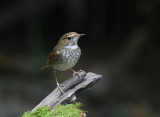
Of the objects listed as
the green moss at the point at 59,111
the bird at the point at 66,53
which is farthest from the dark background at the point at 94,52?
the green moss at the point at 59,111

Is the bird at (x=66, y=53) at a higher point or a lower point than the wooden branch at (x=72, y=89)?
higher

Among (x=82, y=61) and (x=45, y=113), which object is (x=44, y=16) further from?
(x=45, y=113)

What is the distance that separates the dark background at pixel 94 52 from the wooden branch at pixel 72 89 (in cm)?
302

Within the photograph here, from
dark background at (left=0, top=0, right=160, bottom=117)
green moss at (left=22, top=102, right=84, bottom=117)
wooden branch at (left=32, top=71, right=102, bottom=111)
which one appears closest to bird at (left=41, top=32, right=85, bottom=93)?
wooden branch at (left=32, top=71, right=102, bottom=111)

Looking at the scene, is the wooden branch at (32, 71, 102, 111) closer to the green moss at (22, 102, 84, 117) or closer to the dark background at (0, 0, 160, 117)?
the green moss at (22, 102, 84, 117)

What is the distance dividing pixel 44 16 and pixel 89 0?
1769 mm

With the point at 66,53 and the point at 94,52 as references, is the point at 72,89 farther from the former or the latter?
the point at 94,52

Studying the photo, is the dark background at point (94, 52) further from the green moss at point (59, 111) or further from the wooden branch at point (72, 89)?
the green moss at point (59, 111)

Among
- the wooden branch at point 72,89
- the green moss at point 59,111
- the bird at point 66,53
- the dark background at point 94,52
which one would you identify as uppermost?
the dark background at point 94,52

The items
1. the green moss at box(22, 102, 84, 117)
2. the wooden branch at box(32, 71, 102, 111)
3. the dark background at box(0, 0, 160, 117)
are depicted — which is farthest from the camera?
the dark background at box(0, 0, 160, 117)

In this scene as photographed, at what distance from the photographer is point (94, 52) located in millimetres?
10047

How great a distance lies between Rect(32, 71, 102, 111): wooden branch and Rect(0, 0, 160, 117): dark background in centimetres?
302

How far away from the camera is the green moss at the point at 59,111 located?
152 inches

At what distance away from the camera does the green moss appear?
387 cm
